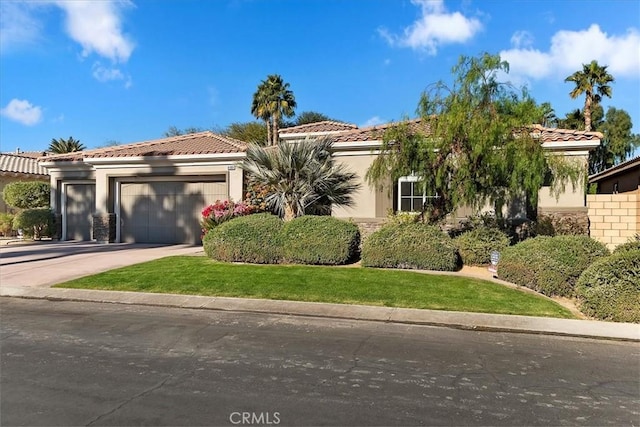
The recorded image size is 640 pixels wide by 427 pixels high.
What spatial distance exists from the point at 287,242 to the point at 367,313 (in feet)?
16.4

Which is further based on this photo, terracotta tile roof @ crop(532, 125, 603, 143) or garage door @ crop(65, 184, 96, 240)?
garage door @ crop(65, 184, 96, 240)

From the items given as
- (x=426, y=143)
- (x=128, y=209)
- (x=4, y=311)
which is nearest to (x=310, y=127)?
(x=426, y=143)

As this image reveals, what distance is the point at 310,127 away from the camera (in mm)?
18234

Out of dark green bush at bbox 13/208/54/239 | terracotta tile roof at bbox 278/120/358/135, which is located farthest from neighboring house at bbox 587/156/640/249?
dark green bush at bbox 13/208/54/239

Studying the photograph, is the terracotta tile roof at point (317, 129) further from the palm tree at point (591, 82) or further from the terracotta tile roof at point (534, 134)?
the palm tree at point (591, 82)

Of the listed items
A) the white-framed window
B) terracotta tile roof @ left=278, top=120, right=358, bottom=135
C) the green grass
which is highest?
terracotta tile roof @ left=278, top=120, right=358, bottom=135

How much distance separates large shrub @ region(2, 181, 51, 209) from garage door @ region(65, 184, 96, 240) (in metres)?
3.01

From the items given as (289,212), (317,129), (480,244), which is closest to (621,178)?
Answer: (480,244)

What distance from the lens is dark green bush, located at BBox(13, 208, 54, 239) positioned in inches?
801

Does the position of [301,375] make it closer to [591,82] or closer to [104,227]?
[104,227]

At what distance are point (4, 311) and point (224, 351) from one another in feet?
16.7

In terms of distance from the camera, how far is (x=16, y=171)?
27281mm

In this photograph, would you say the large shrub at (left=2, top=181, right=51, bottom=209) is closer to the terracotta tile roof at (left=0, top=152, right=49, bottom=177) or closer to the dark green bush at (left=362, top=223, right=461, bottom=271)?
the terracotta tile roof at (left=0, top=152, right=49, bottom=177)

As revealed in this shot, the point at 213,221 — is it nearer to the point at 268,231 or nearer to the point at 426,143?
the point at 268,231
